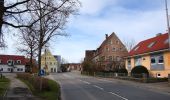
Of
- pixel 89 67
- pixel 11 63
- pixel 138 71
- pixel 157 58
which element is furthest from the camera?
pixel 11 63

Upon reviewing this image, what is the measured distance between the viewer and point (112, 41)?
10156 cm

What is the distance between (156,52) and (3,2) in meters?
31.9

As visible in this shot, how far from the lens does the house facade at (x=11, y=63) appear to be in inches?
4643

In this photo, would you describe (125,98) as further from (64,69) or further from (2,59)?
(64,69)

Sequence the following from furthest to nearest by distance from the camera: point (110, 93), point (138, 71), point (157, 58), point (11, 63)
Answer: point (11, 63) < point (157, 58) < point (138, 71) < point (110, 93)

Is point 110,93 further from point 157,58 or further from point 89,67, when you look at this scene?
point 89,67

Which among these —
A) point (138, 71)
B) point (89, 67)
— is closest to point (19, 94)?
point (138, 71)

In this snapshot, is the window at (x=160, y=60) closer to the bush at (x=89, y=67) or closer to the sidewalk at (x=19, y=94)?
the sidewalk at (x=19, y=94)

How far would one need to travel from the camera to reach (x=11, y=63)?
118 m

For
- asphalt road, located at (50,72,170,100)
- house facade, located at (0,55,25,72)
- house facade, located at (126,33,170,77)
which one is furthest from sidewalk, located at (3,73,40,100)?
house facade, located at (0,55,25,72)

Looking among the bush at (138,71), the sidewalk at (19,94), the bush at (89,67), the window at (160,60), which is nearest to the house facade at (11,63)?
the bush at (89,67)

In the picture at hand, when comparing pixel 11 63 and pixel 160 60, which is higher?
pixel 11 63

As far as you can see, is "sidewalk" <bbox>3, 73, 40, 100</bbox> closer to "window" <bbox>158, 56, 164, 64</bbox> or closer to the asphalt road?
the asphalt road

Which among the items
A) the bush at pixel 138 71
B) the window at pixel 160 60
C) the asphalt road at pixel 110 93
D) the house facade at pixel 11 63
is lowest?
the asphalt road at pixel 110 93
